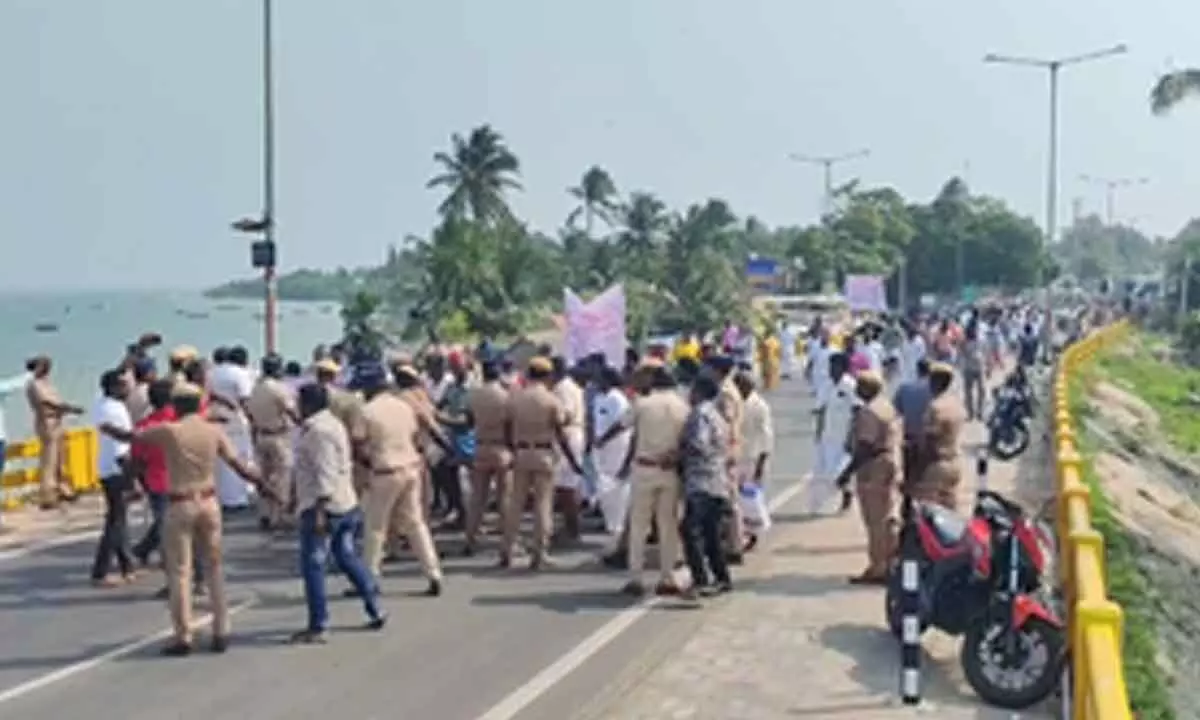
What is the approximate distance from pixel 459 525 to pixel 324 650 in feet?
16.5

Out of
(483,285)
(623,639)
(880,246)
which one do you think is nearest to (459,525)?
(623,639)

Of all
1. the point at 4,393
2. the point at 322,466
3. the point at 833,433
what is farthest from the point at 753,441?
the point at 4,393

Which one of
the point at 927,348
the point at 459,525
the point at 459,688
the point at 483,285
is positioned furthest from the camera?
the point at 483,285

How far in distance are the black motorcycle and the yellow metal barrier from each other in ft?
39.4

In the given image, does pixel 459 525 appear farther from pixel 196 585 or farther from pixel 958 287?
pixel 958 287

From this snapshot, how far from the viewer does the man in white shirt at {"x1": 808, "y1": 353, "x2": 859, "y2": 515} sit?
16.5 metres

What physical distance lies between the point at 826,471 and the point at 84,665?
884cm

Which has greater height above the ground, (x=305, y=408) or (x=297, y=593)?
(x=305, y=408)

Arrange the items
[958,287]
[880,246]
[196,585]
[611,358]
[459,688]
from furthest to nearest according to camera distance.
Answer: [958,287]
[880,246]
[611,358]
[196,585]
[459,688]

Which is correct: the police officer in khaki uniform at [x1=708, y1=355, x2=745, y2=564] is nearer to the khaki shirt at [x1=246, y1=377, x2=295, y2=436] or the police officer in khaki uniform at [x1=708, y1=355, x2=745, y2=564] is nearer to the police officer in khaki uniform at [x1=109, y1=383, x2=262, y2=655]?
the khaki shirt at [x1=246, y1=377, x2=295, y2=436]

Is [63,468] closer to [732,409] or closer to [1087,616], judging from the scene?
[732,409]

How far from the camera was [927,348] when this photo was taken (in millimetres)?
27906

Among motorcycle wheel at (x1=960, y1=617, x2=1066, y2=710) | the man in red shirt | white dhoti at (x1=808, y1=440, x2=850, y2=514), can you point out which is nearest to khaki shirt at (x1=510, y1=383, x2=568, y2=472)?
the man in red shirt

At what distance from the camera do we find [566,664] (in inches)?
421
